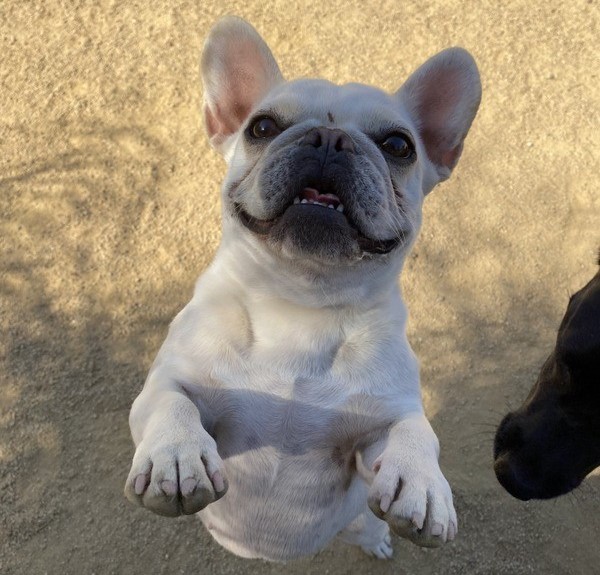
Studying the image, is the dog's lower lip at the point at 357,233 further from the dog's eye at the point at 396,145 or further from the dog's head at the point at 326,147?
the dog's eye at the point at 396,145

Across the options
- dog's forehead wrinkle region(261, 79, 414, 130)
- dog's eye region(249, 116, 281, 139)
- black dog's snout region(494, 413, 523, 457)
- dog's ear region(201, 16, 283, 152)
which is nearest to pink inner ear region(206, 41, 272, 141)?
dog's ear region(201, 16, 283, 152)

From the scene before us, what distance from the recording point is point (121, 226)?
15.9 feet

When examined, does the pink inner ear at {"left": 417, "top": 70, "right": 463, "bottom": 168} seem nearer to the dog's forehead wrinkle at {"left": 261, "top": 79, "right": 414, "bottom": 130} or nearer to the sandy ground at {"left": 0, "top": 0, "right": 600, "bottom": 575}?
the dog's forehead wrinkle at {"left": 261, "top": 79, "right": 414, "bottom": 130}

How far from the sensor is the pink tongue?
2.33m

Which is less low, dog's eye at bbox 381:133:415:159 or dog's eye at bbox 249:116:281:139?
dog's eye at bbox 249:116:281:139

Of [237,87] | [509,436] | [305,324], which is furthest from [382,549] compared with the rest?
[237,87]

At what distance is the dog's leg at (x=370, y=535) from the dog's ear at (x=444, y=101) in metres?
1.84

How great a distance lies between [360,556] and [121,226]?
295 centimetres

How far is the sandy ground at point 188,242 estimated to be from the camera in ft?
13.5

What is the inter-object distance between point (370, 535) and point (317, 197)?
2.27 metres

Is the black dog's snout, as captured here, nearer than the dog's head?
No

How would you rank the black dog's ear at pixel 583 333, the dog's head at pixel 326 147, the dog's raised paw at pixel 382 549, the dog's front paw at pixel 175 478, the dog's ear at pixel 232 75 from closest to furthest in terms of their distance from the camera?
the dog's front paw at pixel 175 478
the dog's head at pixel 326 147
the dog's ear at pixel 232 75
the black dog's ear at pixel 583 333
the dog's raised paw at pixel 382 549

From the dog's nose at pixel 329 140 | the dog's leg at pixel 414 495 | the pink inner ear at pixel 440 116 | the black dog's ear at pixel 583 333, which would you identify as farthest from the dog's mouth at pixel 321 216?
the black dog's ear at pixel 583 333

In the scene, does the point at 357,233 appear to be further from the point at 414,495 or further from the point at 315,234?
the point at 414,495
